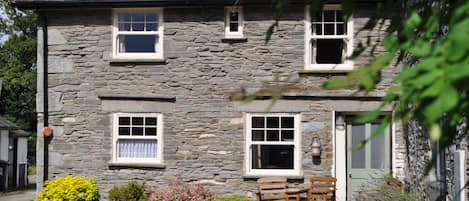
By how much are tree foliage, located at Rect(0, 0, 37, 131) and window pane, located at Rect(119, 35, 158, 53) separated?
30880 millimetres

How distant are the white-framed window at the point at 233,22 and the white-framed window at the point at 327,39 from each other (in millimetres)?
1491

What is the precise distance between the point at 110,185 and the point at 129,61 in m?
2.89

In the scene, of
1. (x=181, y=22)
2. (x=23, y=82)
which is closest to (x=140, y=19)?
(x=181, y=22)

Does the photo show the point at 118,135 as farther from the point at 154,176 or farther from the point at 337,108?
the point at 337,108

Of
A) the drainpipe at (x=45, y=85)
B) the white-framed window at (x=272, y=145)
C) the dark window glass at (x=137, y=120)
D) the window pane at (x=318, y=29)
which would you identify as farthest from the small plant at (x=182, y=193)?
the window pane at (x=318, y=29)

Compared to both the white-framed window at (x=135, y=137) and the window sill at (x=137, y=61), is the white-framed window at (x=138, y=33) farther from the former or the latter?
the white-framed window at (x=135, y=137)

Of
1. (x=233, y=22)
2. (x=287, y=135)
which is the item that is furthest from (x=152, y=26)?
(x=287, y=135)

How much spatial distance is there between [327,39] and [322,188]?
336 centimetres

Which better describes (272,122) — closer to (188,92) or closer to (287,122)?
(287,122)

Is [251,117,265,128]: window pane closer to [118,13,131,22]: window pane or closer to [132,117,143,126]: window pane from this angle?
[132,117,143,126]: window pane

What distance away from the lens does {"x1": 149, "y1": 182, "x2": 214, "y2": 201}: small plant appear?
15070mm

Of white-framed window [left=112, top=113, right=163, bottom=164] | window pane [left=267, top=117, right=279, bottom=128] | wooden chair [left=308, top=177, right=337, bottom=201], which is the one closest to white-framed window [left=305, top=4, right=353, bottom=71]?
window pane [left=267, top=117, right=279, bottom=128]

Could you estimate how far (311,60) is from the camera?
1578cm

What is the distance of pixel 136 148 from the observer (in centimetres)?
1619
